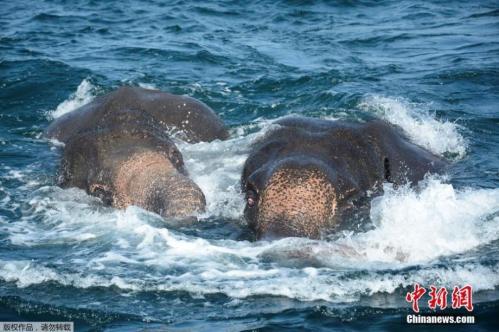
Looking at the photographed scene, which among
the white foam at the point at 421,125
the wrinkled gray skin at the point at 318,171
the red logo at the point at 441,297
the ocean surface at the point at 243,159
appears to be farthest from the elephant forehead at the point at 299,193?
the white foam at the point at 421,125

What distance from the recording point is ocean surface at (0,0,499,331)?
9125 mm

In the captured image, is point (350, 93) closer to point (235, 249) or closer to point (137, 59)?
point (137, 59)

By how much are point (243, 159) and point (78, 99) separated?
212 inches

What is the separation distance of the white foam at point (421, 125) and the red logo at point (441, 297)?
560cm

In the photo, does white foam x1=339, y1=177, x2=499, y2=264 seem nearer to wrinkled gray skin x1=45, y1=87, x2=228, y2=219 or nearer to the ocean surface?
the ocean surface

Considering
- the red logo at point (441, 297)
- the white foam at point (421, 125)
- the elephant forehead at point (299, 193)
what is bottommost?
the white foam at point (421, 125)

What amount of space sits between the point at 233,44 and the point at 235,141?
8.29 metres

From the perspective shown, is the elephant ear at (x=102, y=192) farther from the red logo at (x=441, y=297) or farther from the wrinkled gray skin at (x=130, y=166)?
the red logo at (x=441, y=297)

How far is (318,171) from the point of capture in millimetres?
11078

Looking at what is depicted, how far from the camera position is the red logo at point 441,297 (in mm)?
8742

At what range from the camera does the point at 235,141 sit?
15.3 metres

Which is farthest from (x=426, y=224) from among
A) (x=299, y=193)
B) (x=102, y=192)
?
(x=102, y=192)

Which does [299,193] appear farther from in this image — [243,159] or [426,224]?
[243,159]

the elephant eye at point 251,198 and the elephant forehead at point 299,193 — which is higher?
the elephant forehead at point 299,193
